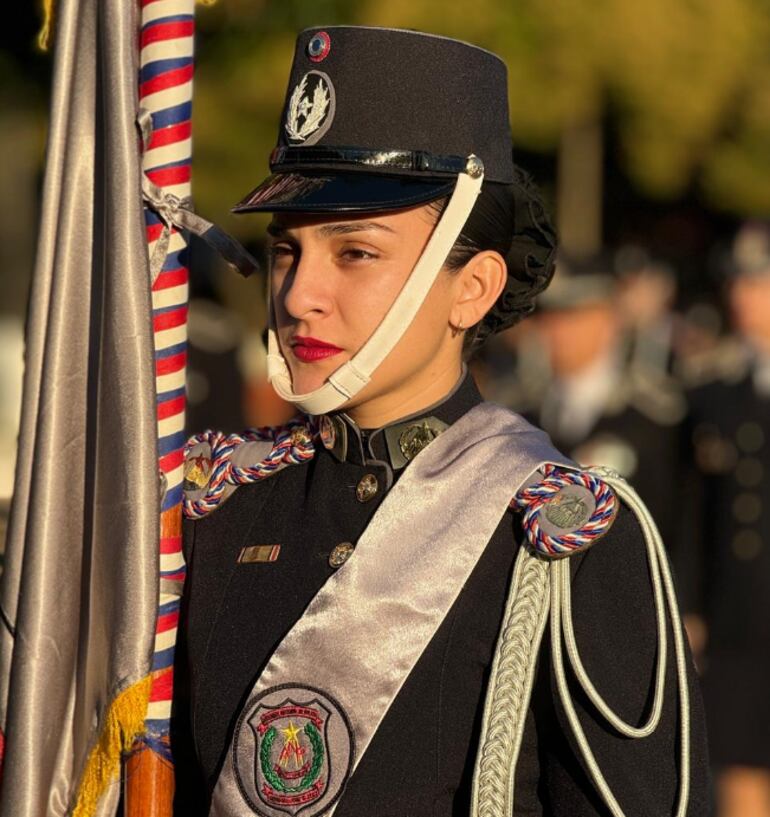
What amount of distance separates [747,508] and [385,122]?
504cm

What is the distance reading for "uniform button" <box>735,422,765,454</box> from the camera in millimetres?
8148

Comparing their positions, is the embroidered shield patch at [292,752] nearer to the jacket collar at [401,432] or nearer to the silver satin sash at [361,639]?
the silver satin sash at [361,639]

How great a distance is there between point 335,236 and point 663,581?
2.54ft

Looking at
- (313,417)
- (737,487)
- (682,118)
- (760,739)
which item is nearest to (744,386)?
(737,487)

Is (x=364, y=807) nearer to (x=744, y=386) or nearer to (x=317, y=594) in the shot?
(x=317, y=594)

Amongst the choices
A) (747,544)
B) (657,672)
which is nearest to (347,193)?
(657,672)

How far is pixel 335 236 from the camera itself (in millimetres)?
3275

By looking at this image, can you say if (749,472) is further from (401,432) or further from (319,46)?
(319,46)

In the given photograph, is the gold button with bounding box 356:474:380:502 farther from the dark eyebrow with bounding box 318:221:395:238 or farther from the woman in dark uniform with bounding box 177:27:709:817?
the dark eyebrow with bounding box 318:221:395:238

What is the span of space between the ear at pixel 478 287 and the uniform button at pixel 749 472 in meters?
4.83

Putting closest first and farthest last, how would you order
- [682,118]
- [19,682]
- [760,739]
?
[19,682] < [760,739] < [682,118]

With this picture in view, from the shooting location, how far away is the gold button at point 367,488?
11.2 feet

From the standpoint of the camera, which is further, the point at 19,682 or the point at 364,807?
the point at 19,682

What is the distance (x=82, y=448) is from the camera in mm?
3451
